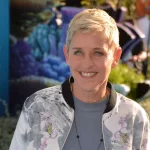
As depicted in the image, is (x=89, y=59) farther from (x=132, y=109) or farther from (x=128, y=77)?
(x=128, y=77)

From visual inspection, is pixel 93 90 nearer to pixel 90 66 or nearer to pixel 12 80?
pixel 90 66

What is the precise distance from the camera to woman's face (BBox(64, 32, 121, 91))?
222 cm

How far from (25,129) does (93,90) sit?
1.35 feet

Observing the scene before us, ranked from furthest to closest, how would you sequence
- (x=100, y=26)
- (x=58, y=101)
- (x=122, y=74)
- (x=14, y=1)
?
1. (x=122, y=74)
2. (x=14, y=1)
3. (x=58, y=101)
4. (x=100, y=26)

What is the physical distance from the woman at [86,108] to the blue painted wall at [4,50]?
3.83 meters

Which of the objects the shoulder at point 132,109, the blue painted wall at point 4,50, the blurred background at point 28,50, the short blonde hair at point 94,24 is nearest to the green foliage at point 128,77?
the blurred background at point 28,50

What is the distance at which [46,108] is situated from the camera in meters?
2.34

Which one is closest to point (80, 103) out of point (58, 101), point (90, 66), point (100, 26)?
point (58, 101)

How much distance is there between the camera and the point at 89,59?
2.22m

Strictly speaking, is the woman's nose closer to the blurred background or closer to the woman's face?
the woman's face

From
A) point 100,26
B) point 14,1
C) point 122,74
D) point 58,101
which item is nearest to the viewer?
point 100,26

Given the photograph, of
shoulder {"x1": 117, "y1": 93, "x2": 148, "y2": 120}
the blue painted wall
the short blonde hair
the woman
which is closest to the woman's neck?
the woman

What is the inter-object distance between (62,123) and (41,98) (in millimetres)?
176

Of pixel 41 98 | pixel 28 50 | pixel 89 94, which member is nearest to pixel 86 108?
pixel 89 94
